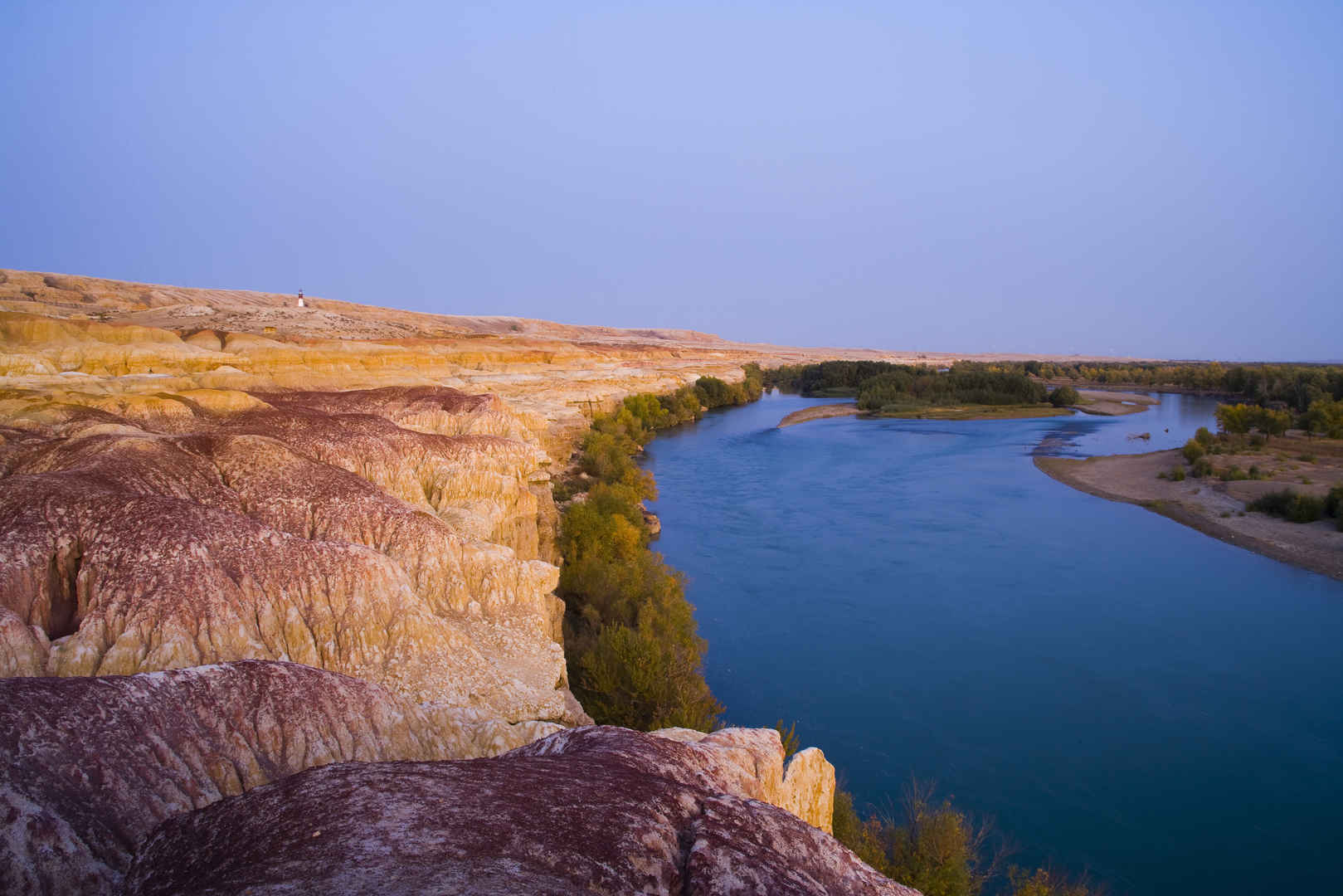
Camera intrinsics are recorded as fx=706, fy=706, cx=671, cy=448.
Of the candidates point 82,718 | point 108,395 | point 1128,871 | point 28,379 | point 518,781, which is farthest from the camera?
point 28,379

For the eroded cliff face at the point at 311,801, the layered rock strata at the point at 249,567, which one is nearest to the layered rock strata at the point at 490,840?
the eroded cliff face at the point at 311,801

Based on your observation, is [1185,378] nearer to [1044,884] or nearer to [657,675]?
[1044,884]

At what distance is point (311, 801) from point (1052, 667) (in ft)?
60.2

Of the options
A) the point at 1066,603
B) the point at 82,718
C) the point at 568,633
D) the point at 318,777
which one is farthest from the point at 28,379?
the point at 1066,603

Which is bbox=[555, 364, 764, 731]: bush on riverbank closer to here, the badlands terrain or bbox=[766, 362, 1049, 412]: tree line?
the badlands terrain

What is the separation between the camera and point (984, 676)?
56.5 feet

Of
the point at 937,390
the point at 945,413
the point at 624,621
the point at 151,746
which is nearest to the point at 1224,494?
the point at 624,621

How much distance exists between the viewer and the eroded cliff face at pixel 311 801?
3393 mm

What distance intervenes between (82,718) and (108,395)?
41.0ft

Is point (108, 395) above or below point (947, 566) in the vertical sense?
above

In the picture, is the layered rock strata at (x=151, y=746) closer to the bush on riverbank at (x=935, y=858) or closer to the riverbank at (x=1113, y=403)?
the bush on riverbank at (x=935, y=858)

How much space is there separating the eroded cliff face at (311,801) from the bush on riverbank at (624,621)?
6410 mm

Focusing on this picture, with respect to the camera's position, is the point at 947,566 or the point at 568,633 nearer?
the point at 568,633

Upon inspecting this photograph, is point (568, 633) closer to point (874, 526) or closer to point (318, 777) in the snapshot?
point (318, 777)
